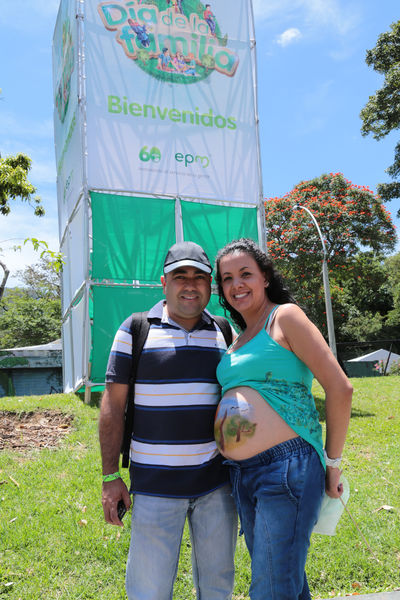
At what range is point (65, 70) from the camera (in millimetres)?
13398

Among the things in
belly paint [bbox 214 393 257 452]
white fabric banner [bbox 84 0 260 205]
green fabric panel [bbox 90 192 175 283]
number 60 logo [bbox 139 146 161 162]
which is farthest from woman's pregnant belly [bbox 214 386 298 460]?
number 60 logo [bbox 139 146 161 162]

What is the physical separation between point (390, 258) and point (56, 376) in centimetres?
2656

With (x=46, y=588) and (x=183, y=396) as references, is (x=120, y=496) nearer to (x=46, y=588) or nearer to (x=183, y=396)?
(x=183, y=396)

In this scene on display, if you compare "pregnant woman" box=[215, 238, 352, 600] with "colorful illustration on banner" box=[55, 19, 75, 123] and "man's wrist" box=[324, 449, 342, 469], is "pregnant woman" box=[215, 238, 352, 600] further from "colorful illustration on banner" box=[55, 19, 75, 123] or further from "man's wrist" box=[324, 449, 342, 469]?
"colorful illustration on banner" box=[55, 19, 75, 123]

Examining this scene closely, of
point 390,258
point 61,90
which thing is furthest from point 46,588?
point 390,258

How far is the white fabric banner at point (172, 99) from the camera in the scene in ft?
37.5

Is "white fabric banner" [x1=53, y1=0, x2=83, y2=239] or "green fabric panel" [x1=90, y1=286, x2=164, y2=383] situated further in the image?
"white fabric banner" [x1=53, y1=0, x2=83, y2=239]

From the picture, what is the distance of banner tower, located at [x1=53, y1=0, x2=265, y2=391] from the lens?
11148 mm

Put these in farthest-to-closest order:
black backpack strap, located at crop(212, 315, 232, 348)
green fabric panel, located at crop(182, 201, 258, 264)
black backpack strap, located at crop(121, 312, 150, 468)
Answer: green fabric panel, located at crop(182, 201, 258, 264)
black backpack strap, located at crop(212, 315, 232, 348)
black backpack strap, located at crop(121, 312, 150, 468)

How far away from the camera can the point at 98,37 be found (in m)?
11.5

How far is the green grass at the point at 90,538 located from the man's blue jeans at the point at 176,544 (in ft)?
4.54

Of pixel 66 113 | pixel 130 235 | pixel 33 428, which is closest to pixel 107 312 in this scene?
pixel 130 235

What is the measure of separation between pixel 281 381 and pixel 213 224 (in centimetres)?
997

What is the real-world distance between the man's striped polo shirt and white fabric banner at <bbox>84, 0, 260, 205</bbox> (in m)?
9.18
